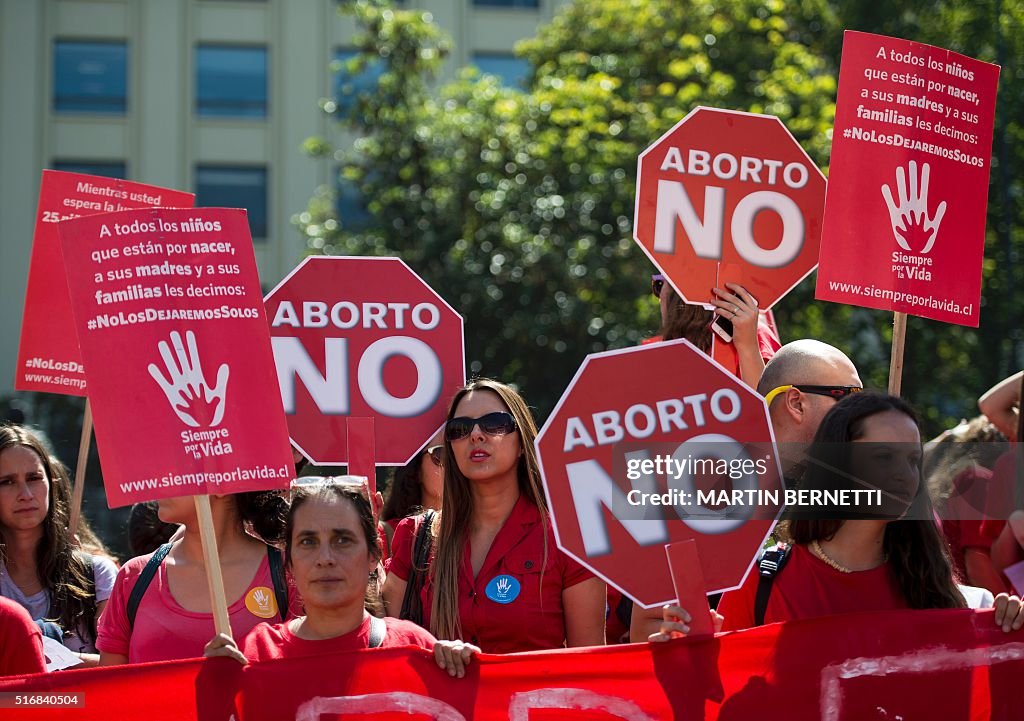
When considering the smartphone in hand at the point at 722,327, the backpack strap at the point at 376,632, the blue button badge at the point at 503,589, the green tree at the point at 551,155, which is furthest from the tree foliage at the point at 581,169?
the backpack strap at the point at 376,632

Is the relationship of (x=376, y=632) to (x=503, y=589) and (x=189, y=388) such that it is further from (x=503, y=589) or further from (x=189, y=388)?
(x=189, y=388)

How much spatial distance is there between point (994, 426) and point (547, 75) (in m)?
14.4

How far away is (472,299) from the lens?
57.1 feet

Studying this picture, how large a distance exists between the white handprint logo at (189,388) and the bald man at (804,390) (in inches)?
62.3

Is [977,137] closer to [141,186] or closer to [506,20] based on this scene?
[141,186]

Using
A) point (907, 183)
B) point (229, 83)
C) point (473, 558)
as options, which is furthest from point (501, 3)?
point (473, 558)

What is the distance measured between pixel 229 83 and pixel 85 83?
3.16 m

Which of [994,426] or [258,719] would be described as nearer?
[258,719]

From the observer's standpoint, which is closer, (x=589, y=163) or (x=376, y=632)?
(x=376, y=632)

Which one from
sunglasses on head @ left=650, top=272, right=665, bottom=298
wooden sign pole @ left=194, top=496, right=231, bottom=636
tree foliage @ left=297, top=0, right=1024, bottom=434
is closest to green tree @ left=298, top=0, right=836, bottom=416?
tree foliage @ left=297, top=0, right=1024, bottom=434

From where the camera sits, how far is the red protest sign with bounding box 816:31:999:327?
4.55 meters

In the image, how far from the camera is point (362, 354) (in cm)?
489

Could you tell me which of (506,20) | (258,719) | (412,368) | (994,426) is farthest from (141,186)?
(506,20)

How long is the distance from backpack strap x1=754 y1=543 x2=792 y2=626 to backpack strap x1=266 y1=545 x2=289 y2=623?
1.30 meters
